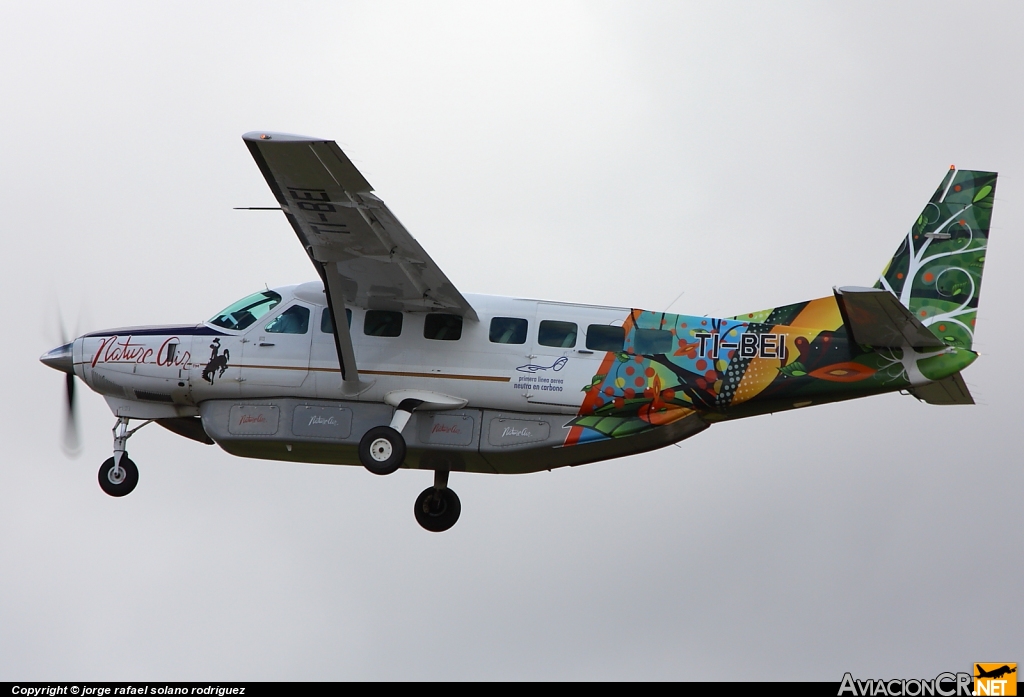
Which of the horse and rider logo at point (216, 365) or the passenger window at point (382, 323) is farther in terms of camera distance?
the horse and rider logo at point (216, 365)

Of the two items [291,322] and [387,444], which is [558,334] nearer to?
[387,444]

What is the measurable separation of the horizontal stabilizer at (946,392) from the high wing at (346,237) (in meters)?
7.59

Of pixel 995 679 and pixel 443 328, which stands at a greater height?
pixel 443 328

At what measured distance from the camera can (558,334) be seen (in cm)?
2691

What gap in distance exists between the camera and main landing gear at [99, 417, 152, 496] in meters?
28.5

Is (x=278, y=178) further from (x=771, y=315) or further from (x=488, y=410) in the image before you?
(x=771, y=315)

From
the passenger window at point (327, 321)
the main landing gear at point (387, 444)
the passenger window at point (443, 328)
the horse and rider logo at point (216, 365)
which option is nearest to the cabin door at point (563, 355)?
the passenger window at point (443, 328)

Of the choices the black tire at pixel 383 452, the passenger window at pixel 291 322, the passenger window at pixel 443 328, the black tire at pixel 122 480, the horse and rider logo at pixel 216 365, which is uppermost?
the passenger window at pixel 443 328

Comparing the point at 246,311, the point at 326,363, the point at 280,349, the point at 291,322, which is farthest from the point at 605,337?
the point at 246,311

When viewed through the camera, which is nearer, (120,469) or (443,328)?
(443,328)

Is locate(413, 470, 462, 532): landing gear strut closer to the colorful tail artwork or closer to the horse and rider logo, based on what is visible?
the colorful tail artwork

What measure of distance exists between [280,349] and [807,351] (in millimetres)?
8970

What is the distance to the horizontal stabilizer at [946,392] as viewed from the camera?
26.2 metres

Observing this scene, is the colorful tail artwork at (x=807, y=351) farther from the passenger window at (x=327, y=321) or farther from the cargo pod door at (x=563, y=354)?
the passenger window at (x=327, y=321)
